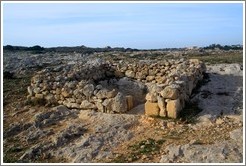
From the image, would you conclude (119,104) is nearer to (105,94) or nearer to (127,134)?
(105,94)

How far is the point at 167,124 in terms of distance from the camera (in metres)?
10.5

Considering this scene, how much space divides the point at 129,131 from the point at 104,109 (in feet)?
5.48

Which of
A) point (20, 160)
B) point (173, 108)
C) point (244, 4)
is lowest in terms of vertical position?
point (20, 160)

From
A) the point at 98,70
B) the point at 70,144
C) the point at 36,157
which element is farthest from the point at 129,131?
the point at 98,70

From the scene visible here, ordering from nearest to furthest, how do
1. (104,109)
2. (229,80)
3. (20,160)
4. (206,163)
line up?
1. (206,163)
2. (20,160)
3. (104,109)
4. (229,80)

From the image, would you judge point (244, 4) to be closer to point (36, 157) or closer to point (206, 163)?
point (206, 163)

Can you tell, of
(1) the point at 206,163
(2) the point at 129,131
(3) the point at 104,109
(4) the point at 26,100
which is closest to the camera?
(1) the point at 206,163

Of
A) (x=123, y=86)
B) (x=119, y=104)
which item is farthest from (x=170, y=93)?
(x=123, y=86)

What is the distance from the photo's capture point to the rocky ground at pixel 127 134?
884 centimetres

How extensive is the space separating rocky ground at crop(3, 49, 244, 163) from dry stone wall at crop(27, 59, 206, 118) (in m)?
0.32

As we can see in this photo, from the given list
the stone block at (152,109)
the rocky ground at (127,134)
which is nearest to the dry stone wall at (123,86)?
the stone block at (152,109)

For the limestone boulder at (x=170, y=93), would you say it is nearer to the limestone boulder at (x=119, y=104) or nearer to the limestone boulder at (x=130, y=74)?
the limestone boulder at (x=119, y=104)

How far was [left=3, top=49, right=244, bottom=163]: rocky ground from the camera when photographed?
8.84m

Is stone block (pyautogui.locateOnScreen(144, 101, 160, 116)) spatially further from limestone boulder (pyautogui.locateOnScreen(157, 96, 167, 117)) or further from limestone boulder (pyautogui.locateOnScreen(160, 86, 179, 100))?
limestone boulder (pyautogui.locateOnScreen(160, 86, 179, 100))
